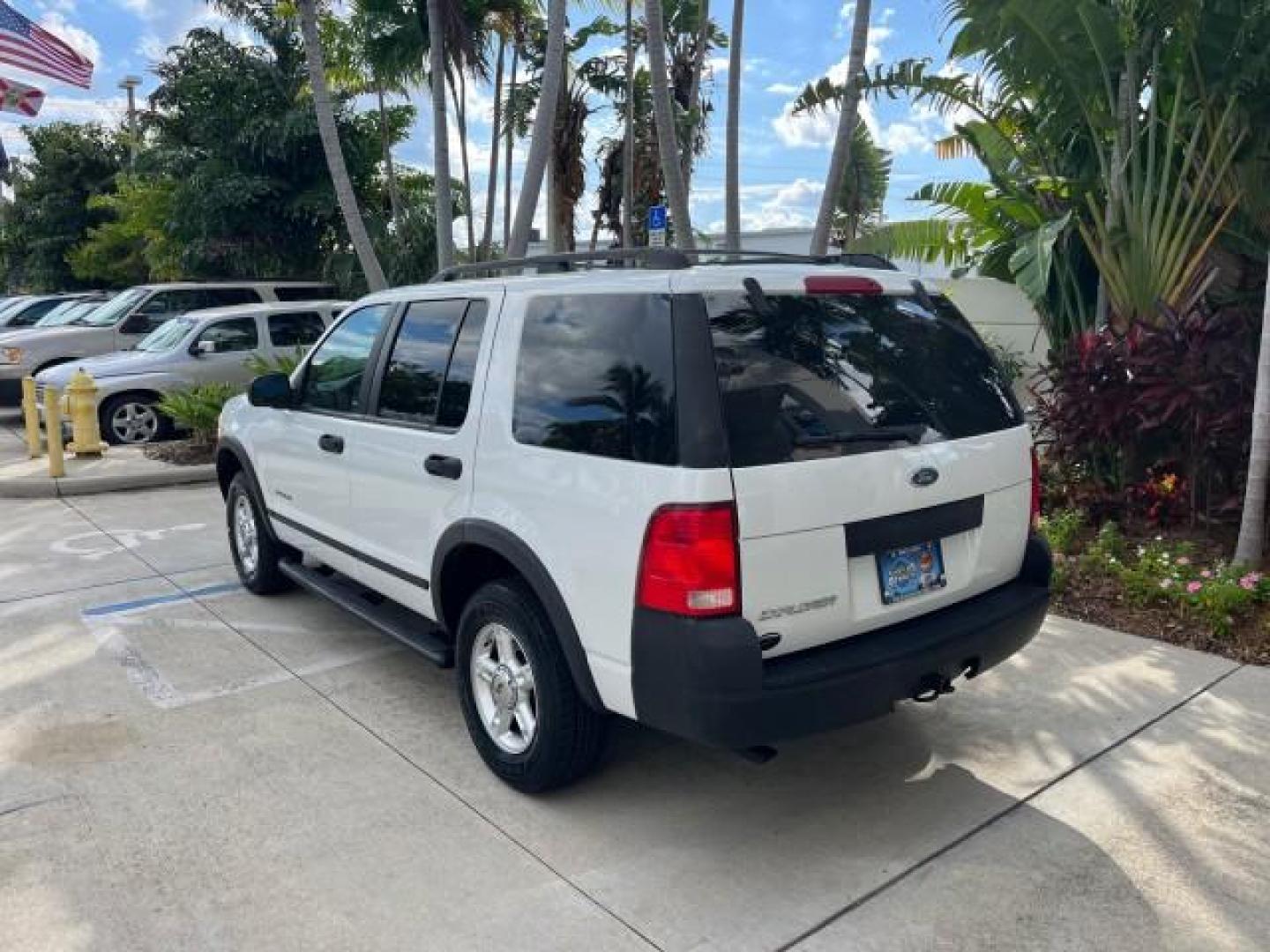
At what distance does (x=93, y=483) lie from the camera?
9.20m

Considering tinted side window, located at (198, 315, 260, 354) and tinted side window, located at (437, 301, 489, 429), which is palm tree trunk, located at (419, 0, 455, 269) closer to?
tinted side window, located at (198, 315, 260, 354)

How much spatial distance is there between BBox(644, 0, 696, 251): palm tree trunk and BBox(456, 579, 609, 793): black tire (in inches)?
227

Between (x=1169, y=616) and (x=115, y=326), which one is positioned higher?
(x=115, y=326)

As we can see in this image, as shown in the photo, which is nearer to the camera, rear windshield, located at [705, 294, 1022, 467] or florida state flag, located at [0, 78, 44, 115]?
rear windshield, located at [705, 294, 1022, 467]

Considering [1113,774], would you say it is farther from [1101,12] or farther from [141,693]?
[1101,12]

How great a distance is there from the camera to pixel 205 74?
18.9 meters

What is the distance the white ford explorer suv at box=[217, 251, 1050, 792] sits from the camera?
9.27 ft

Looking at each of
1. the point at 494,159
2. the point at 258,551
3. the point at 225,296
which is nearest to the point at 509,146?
the point at 494,159

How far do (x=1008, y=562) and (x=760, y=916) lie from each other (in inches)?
62.9

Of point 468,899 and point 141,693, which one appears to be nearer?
point 468,899

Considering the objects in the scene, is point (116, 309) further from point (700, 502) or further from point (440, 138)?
point (700, 502)

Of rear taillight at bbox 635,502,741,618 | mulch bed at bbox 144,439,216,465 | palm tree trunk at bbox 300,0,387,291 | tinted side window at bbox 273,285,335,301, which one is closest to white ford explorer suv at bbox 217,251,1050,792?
rear taillight at bbox 635,502,741,618

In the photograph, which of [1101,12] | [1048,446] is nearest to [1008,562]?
[1048,446]

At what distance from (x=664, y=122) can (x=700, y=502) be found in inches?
288
